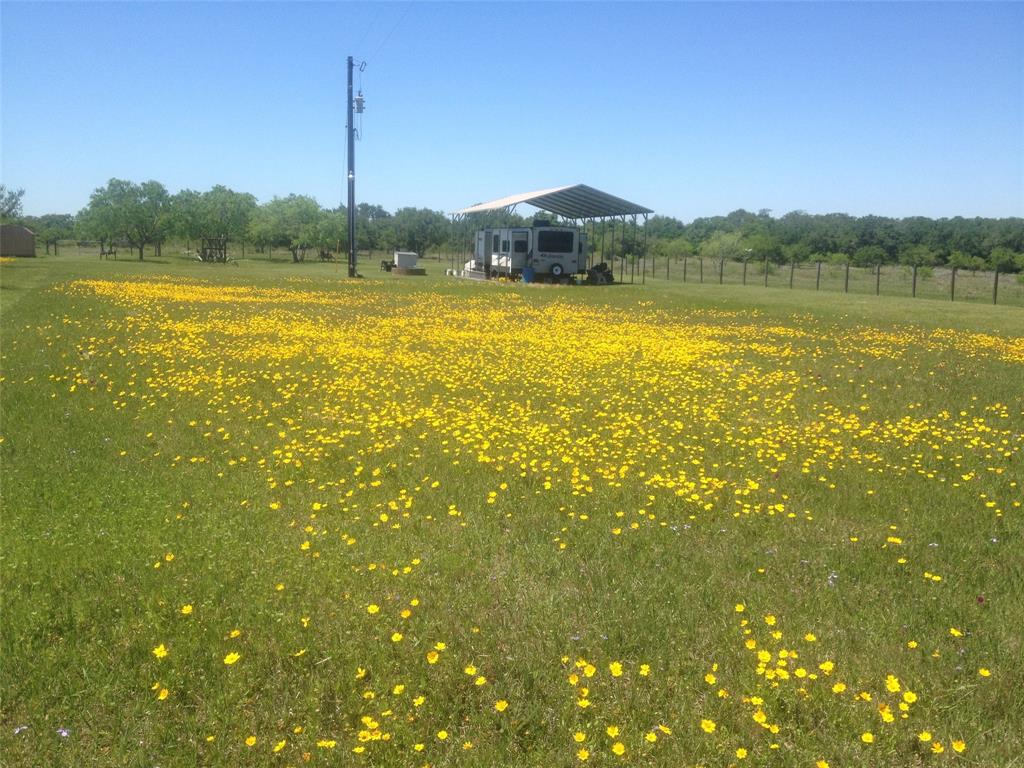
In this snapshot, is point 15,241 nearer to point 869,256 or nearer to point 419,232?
point 419,232

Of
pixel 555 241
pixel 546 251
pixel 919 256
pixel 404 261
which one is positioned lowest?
pixel 404 261

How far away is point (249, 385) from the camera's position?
10.3m

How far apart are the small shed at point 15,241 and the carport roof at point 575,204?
4290 cm

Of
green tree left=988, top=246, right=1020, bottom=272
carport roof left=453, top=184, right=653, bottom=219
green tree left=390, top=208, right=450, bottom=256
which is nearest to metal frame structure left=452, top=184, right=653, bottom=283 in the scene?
carport roof left=453, top=184, right=653, bottom=219

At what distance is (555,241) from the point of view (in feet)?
122

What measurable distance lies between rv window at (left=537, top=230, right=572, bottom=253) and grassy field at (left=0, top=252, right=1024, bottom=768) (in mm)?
26636

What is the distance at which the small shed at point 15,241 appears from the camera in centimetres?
6137

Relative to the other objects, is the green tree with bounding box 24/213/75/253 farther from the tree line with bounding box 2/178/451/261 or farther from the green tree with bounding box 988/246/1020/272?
the green tree with bounding box 988/246/1020/272

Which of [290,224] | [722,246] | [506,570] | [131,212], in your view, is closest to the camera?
[506,570]

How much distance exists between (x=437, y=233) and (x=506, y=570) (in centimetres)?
12308

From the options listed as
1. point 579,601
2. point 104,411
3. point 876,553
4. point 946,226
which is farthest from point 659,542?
point 946,226

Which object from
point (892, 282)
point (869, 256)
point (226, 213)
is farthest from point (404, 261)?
point (869, 256)

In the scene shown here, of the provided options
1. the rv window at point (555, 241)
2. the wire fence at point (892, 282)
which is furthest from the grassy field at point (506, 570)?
the rv window at point (555, 241)

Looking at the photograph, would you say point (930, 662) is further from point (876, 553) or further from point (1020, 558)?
point (1020, 558)
